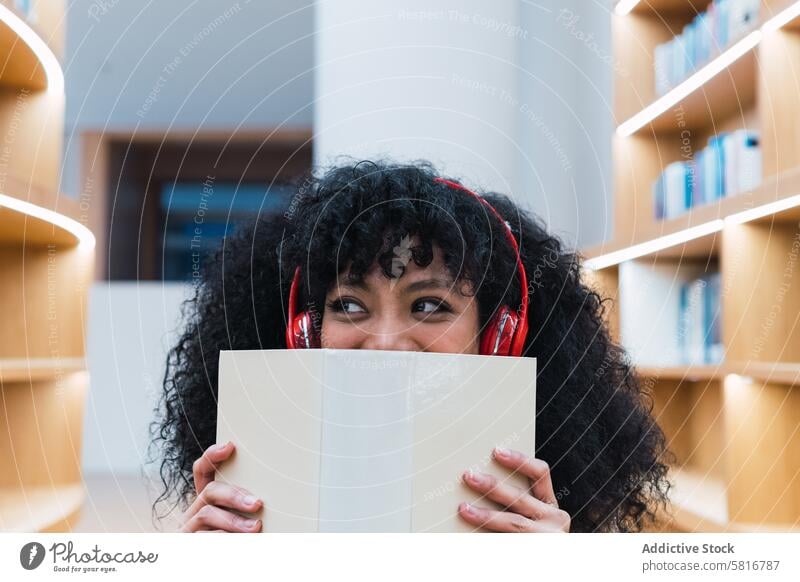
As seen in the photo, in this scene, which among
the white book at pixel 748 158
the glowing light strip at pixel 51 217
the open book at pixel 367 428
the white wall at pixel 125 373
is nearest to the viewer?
the open book at pixel 367 428

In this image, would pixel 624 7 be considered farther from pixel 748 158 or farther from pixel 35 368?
pixel 35 368

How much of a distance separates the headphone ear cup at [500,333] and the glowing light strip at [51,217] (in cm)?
43

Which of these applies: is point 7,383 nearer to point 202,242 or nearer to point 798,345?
point 202,242

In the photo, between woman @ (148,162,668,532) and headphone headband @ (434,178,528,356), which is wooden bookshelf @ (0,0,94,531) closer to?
woman @ (148,162,668,532)

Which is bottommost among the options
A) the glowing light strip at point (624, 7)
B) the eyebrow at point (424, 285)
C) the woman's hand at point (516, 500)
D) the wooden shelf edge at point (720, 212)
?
the woman's hand at point (516, 500)

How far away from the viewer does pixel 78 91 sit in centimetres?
253

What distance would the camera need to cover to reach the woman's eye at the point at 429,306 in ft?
2.43

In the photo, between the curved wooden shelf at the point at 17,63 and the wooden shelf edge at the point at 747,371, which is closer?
the curved wooden shelf at the point at 17,63

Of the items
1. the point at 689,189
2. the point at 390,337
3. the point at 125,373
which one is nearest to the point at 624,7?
the point at 689,189

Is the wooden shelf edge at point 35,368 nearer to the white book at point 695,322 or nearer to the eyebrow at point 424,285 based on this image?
the eyebrow at point 424,285

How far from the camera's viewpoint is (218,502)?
0.63 m

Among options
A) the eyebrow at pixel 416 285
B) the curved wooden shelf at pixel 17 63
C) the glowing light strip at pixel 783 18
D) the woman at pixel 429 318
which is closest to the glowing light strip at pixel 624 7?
the glowing light strip at pixel 783 18

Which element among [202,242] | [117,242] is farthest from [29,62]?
[117,242]

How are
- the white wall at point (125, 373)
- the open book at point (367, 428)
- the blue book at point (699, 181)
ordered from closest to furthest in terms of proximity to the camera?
the open book at point (367, 428)
the blue book at point (699, 181)
the white wall at point (125, 373)
